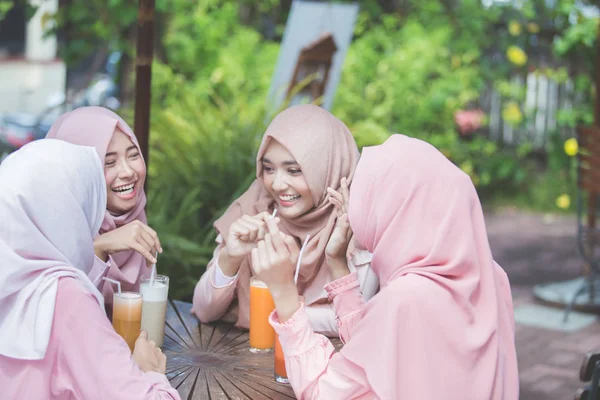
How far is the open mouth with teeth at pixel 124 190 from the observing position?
2.40 metres

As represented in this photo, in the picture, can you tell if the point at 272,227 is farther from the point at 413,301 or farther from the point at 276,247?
the point at 413,301

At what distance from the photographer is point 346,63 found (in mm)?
8141

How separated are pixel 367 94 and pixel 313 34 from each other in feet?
8.98

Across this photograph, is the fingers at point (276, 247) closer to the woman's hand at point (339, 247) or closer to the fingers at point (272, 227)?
the fingers at point (272, 227)

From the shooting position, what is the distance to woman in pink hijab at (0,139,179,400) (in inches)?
67.1

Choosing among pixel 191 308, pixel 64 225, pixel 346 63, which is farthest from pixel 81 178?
pixel 346 63

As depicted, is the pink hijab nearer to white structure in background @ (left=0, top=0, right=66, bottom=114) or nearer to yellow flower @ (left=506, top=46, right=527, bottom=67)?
white structure in background @ (left=0, top=0, right=66, bottom=114)

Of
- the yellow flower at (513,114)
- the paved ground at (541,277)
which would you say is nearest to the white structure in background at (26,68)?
the yellow flower at (513,114)

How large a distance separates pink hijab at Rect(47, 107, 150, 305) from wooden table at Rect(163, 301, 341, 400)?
0.78ft

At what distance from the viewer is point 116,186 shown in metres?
2.39

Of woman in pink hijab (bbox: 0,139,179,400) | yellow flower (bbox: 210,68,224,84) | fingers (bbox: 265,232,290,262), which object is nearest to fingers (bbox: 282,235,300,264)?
fingers (bbox: 265,232,290,262)

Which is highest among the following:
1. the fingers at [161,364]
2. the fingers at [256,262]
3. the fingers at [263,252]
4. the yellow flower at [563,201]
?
the fingers at [263,252]

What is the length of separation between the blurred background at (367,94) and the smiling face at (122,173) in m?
0.93

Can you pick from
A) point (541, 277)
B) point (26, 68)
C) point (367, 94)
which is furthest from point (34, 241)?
point (26, 68)
